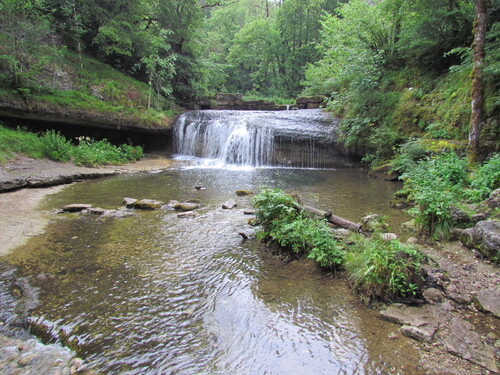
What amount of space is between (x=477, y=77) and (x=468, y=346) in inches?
262

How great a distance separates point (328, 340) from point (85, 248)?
3.63 m

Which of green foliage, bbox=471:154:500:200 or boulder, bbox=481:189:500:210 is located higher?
green foliage, bbox=471:154:500:200

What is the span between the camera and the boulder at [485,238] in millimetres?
3309

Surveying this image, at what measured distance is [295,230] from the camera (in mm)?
3789

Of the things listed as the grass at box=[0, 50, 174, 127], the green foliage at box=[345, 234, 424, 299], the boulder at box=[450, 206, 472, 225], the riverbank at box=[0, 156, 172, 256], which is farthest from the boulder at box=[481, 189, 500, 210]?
the grass at box=[0, 50, 174, 127]

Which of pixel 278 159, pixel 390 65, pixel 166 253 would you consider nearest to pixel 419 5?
pixel 390 65

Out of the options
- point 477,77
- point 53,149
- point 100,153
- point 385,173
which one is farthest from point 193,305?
point 100,153

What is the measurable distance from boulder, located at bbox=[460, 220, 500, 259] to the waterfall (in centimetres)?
954

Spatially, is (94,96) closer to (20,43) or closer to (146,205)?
(20,43)

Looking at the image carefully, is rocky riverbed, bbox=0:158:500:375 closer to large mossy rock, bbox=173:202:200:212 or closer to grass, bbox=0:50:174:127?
large mossy rock, bbox=173:202:200:212

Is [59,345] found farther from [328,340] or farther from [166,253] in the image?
[328,340]

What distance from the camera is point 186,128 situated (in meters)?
16.0

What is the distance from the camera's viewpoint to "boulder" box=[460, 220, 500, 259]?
3.31 m

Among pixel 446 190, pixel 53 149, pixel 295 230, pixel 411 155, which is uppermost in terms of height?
pixel 411 155
